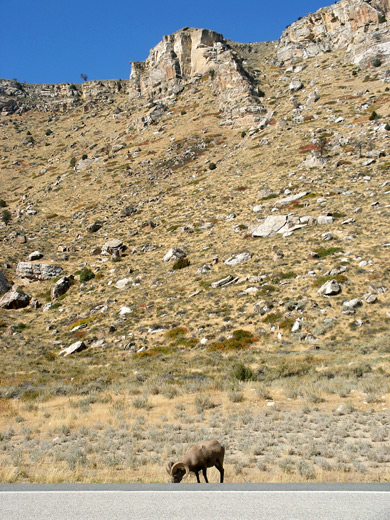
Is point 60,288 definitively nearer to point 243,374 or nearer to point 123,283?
point 123,283

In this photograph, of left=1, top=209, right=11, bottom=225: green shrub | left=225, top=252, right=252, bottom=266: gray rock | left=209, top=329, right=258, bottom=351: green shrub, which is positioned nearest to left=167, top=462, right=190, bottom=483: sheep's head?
left=209, top=329, right=258, bottom=351: green shrub

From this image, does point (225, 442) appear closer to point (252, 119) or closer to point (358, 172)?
point (358, 172)

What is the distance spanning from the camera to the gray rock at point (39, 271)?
41.2m

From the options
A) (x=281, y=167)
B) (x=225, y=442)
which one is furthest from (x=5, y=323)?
(x=281, y=167)

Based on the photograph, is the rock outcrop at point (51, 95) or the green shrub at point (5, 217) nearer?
the green shrub at point (5, 217)

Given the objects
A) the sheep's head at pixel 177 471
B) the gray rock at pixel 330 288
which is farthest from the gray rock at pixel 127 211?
the sheep's head at pixel 177 471

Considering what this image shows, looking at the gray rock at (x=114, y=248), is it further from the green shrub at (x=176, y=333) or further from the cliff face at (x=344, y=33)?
the cliff face at (x=344, y=33)

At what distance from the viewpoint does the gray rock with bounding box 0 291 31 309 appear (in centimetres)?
3609

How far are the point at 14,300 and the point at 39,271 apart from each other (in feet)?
19.8

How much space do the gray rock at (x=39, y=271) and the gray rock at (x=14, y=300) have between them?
469cm

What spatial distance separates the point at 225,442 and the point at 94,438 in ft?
13.5

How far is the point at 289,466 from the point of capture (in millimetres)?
7508

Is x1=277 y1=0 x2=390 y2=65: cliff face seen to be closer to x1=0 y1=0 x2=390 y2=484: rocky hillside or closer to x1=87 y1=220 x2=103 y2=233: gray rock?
x1=0 y1=0 x2=390 y2=484: rocky hillside

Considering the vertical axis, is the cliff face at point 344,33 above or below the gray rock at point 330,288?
above
